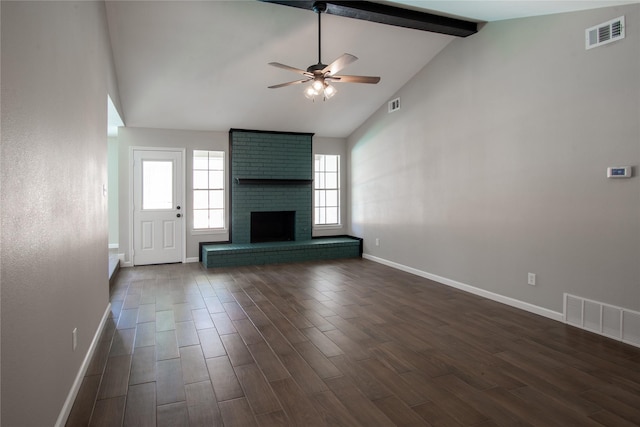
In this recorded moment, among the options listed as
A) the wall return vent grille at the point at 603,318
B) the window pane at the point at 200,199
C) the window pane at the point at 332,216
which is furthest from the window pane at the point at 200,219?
the wall return vent grille at the point at 603,318

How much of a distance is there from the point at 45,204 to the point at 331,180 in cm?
673

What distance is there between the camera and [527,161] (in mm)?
4117

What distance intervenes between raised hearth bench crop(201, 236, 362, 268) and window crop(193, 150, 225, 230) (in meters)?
0.53

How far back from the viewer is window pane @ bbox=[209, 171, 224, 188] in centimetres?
730

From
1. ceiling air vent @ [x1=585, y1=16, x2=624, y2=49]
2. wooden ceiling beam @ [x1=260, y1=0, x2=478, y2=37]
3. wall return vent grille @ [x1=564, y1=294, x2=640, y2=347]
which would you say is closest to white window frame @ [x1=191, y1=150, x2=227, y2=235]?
wooden ceiling beam @ [x1=260, y1=0, x2=478, y2=37]

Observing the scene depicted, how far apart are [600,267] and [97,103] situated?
4924mm

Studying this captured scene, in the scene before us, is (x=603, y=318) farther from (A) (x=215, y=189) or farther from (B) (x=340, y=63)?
(A) (x=215, y=189)

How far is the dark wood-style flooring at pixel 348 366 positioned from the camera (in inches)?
87.1

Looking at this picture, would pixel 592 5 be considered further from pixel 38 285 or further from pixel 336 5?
pixel 38 285

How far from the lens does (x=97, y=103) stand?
11.4 feet

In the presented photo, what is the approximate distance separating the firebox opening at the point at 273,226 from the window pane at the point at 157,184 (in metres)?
1.68

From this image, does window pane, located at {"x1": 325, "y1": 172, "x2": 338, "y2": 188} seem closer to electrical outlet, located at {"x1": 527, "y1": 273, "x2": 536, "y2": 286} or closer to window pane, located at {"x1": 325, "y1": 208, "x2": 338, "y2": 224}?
window pane, located at {"x1": 325, "y1": 208, "x2": 338, "y2": 224}

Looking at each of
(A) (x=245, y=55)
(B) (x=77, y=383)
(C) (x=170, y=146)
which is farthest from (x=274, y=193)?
(B) (x=77, y=383)

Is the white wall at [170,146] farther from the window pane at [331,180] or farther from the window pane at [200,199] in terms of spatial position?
the window pane at [331,180]
